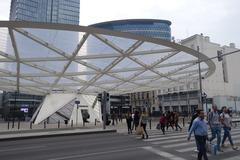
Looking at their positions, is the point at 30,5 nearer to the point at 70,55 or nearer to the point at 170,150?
the point at 70,55

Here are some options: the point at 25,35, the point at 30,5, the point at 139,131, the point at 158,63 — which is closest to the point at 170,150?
the point at 139,131

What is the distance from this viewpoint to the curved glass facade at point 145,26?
12862 centimetres

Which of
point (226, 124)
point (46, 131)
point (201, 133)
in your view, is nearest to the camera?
point (201, 133)

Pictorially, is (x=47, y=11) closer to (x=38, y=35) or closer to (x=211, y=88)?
(x=211, y=88)

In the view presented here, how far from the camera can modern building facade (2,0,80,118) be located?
18.8m

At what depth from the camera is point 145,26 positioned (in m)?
130

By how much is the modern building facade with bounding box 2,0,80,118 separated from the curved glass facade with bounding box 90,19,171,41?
19.2 m

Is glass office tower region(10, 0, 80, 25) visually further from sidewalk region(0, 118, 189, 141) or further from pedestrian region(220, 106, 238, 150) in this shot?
pedestrian region(220, 106, 238, 150)

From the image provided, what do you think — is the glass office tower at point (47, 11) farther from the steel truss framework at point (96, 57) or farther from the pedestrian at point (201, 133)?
the pedestrian at point (201, 133)

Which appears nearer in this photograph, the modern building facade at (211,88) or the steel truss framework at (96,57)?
the steel truss framework at (96,57)

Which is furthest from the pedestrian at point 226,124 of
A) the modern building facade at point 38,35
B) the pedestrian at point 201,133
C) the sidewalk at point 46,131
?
the sidewalk at point 46,131

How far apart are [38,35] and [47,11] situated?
120m

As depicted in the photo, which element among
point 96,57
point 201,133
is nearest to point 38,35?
point 96,57

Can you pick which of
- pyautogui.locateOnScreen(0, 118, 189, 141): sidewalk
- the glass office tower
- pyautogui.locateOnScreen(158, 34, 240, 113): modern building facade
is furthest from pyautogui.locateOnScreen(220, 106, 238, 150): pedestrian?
the glass office tower
